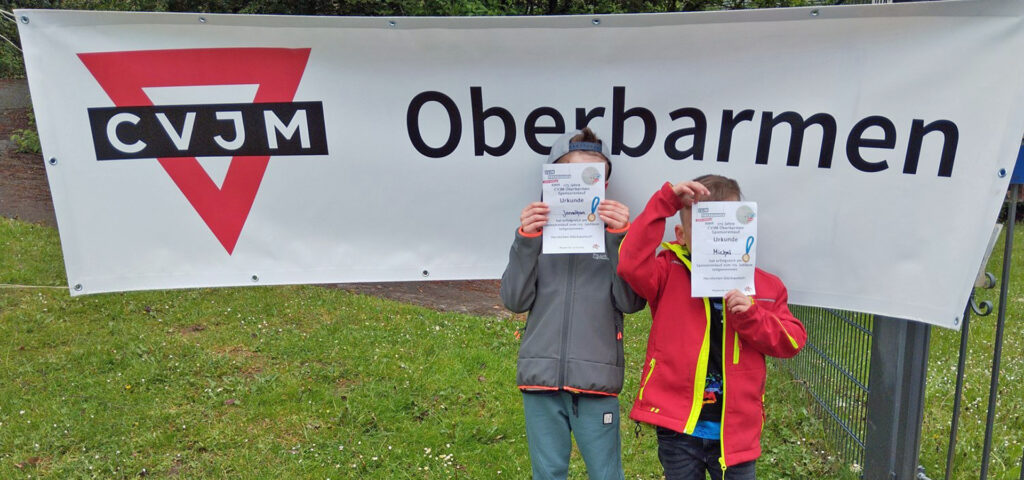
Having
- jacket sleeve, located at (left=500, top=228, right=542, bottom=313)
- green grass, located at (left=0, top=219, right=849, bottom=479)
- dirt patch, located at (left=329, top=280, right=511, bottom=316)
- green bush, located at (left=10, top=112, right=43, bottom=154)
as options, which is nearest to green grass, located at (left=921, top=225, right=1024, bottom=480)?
green grass, located at (left=0, top=219, right=849, bottom=479)

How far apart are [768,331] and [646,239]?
0.48m

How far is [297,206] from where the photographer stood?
2.71m

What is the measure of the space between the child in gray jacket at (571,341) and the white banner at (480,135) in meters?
0.25

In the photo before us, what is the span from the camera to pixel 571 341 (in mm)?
2506

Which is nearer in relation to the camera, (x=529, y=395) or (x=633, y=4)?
(x=529, y=395)

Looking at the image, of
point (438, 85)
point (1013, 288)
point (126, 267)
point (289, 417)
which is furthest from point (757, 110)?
point (1013, 288)

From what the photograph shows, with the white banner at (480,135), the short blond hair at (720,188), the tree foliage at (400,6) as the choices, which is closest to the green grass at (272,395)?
the white banner at (480,135)

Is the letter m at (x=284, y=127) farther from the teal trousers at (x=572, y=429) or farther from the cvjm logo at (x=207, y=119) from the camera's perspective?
the teal trousers at (x=572, y=429)

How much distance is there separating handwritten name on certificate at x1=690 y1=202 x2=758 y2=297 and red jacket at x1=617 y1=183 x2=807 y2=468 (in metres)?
0.10

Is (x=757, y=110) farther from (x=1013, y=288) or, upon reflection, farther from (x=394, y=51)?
(x=1013, y=288)

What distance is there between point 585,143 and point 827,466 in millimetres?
2366

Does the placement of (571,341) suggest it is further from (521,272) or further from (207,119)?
(207,119)

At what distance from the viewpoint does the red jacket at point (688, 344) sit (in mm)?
→ 2264

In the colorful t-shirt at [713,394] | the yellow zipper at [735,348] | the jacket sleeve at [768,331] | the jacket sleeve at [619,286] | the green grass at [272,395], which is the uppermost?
the jacket sleeve at [619,286]
